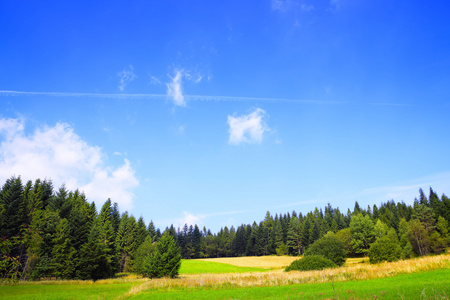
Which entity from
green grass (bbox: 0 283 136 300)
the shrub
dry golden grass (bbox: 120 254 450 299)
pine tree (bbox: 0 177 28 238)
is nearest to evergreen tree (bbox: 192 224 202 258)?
the shrub

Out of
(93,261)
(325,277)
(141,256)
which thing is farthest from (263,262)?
(325,277)

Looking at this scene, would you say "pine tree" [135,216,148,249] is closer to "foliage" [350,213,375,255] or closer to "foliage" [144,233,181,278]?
"foliage" [144,233,181,278]

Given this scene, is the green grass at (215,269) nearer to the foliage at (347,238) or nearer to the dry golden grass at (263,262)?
the dry golden grass at (263,262)

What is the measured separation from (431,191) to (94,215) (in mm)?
145581

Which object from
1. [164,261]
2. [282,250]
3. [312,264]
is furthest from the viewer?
[282,250]

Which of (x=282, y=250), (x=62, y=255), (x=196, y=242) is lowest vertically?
(x=282, y=250)

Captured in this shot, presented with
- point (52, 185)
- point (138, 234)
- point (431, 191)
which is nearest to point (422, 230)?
point (431, 191)

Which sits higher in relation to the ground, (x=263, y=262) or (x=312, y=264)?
(x=312, y=264)

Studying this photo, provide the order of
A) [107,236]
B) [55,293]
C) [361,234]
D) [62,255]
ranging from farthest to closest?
[361,234] → [107,236] → [62,255] → [55,293]

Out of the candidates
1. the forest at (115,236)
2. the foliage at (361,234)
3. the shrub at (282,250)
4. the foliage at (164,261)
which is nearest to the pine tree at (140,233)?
the forest at (115,236)

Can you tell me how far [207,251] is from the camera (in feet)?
502

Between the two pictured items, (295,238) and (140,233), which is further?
(295,238)

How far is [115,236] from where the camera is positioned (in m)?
80.3

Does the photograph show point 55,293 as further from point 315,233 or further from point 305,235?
point 315,233
